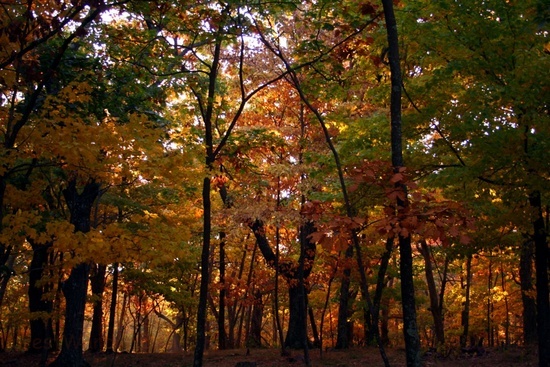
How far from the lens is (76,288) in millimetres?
12352

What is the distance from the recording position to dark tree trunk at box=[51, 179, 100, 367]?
39.3 feet

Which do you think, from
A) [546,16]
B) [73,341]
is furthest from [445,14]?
[73,341]

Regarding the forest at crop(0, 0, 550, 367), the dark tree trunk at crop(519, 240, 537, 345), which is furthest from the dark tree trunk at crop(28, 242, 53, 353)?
the dark tree trunk at crop(519, 240, 537, 345)

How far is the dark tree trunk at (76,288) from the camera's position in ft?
39.3

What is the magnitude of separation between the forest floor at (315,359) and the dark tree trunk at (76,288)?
3.84 feet

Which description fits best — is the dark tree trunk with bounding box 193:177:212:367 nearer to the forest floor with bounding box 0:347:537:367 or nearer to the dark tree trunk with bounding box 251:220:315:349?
the forest floor with bounding box 0:347:537:367

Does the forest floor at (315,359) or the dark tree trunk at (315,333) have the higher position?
the dark tree trunk at (315,333)

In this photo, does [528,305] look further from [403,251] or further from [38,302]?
[38,302]

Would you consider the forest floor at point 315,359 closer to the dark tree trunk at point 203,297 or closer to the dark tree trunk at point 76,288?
the dark tree trunk at point 76,288

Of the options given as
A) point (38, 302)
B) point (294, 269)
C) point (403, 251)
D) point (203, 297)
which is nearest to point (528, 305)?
point (294, 269)

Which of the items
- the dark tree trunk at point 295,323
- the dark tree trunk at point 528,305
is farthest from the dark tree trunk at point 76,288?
the dark tree trunk at point 528,305

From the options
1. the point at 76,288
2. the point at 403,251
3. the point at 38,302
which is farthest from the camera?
the point at 38,302

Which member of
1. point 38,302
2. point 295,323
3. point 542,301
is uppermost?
point 542,301

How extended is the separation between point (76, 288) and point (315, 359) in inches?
296
